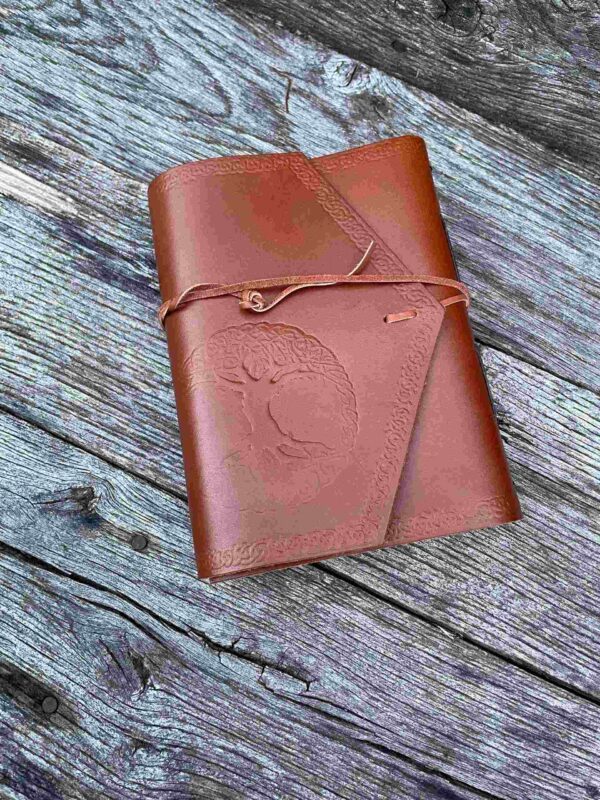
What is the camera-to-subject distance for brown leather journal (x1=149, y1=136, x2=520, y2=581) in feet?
4.34

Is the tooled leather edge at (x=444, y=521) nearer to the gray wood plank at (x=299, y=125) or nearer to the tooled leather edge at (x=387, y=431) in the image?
the tooled leather edge at (x=387, y=431)

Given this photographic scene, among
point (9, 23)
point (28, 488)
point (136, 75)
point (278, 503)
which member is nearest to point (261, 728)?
point (278, 503)

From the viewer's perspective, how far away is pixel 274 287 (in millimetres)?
1343

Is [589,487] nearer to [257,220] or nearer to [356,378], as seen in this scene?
[356,378]

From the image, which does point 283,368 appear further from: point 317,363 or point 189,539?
point 189,539

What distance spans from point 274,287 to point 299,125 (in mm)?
657

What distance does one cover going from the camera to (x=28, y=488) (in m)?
1.62

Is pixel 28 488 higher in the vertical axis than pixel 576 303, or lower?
lower

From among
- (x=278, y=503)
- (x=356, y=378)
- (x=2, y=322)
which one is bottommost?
(x=2, y=322)

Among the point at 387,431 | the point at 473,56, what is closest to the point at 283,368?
the point at 387,431

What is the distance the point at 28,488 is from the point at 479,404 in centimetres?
102

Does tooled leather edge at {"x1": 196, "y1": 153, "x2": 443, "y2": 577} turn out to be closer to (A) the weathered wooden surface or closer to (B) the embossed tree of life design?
(B) the embossed tree of life design

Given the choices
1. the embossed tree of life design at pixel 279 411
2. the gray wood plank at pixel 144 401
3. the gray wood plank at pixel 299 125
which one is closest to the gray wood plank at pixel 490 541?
the gray wood plank at pixel 144 401

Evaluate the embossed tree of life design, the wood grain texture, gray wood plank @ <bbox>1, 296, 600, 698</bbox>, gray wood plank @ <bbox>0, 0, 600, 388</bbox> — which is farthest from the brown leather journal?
the wood grain texture
